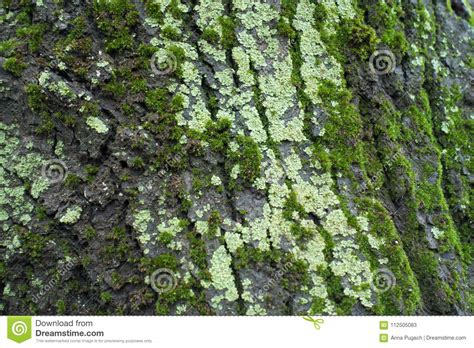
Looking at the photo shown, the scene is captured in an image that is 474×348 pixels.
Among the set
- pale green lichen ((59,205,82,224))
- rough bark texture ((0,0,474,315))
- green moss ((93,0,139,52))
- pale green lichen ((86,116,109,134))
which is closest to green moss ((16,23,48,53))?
rough bark texture ((0,0,474,315))

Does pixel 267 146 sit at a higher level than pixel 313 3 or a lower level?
lower

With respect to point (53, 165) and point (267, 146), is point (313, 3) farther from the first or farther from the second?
point (53, 165)

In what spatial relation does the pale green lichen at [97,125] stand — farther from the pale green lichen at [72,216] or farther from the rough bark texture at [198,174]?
the pale green lichen at [72,216]

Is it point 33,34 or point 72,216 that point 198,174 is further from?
point 33,34

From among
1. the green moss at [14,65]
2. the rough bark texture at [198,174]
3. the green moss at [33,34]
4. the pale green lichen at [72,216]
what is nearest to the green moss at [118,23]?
the rough bark texture at [198,174]

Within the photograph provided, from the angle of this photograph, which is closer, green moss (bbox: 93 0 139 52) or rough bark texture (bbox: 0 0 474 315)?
rough bark texture (bbox: 0 0 474 315)

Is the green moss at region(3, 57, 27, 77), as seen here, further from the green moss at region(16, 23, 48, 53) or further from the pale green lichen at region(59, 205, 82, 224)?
the pale green lichen at region(59, 205, 82, 224)

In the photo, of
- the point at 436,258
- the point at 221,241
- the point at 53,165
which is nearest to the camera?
the point at 221,241

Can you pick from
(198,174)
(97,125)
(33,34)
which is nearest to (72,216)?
(97,125)

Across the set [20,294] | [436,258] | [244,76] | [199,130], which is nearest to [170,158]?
[199,130]
